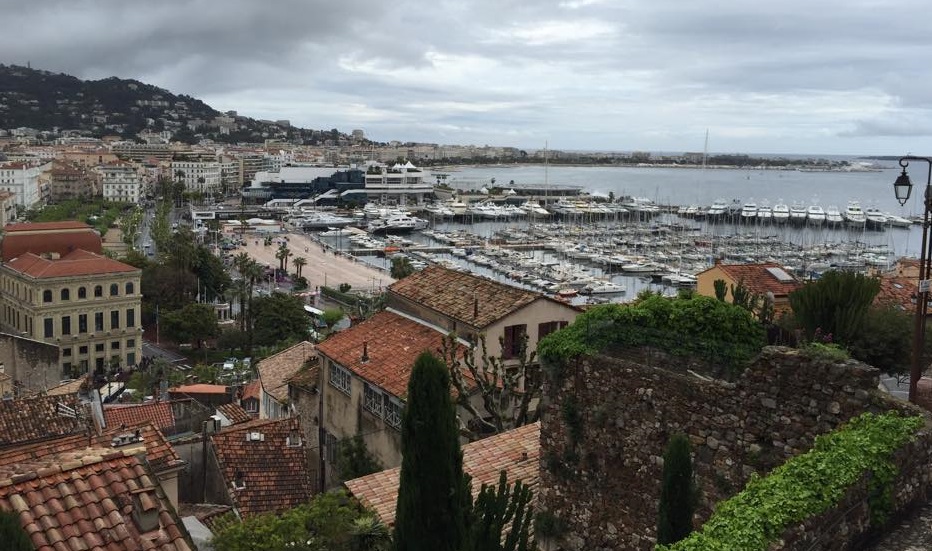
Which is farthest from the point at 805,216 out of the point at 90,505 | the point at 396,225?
the point at 90,505

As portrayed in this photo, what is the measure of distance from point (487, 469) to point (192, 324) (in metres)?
38.3

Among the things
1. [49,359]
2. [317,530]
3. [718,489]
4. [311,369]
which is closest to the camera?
[718,489]

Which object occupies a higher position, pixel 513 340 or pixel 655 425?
pixel 655 425

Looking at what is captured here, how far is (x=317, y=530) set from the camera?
29.3ft

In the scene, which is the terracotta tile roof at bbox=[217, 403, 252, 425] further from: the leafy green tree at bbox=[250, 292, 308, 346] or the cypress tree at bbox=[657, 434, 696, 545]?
the leafy green tree at bbox=[250, 292, 308, 346]

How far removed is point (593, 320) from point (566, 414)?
1144 millimetres

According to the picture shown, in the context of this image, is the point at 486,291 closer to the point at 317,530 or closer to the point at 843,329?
the point at 843,329

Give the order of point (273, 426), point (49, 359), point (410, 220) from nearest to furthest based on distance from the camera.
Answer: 1. point (273, 426)
2. point (49, 359)
3. point (410, 220)

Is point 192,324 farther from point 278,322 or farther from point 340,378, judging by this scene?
point 340,378

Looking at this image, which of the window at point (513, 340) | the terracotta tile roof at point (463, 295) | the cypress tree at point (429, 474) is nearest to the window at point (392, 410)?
the terracotta tile roof at point (463, 295)

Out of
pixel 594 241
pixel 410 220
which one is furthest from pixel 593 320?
pixel 410 220

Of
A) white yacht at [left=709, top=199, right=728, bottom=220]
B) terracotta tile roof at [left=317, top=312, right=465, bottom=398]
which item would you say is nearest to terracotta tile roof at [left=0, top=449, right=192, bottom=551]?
terracotta tile roof at [left=317, top=312, right=465, bottom=398]

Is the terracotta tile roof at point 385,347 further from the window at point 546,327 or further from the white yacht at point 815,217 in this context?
the white yacht at point 815,217

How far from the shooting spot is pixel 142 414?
1914cm
